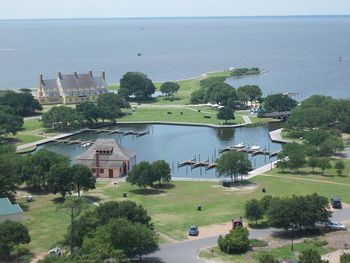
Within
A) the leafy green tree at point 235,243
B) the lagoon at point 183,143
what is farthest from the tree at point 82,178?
the leafy green tree at point 235,243

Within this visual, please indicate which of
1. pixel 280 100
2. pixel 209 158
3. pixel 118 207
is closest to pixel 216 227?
pixel 118 207

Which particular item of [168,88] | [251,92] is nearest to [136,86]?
[168,88]

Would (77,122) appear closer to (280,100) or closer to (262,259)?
(280,100)

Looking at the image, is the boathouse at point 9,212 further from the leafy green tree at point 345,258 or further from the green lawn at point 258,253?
the leafy green tree at point 345,258

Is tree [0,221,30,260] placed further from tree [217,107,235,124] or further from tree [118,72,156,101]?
tree [118,72,156,101]

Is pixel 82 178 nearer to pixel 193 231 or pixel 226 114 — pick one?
pixel 193 231
